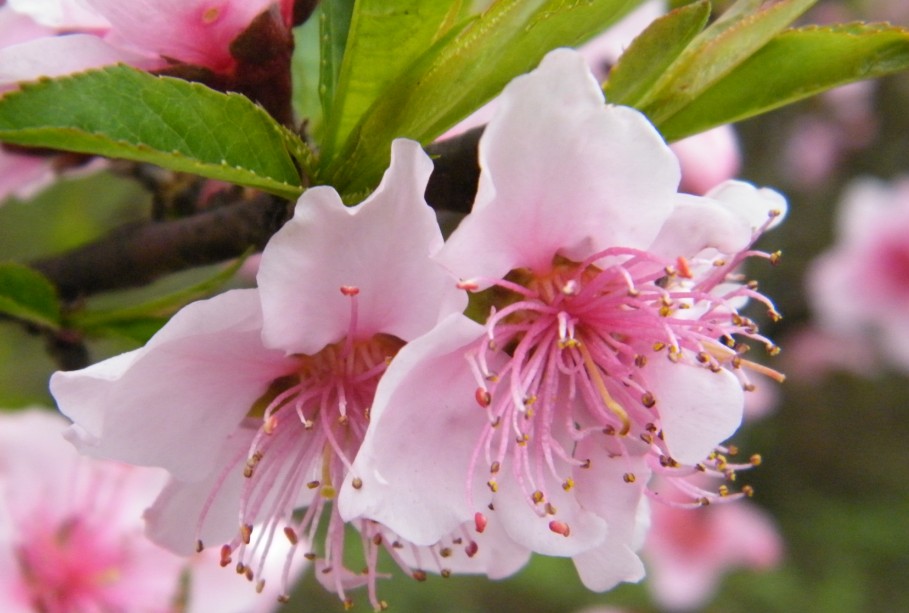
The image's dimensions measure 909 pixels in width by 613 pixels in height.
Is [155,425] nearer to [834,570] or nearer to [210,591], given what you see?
[210,591]

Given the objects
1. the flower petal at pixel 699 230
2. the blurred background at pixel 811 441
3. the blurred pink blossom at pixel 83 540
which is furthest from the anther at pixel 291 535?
the blurred background at pixel 811 441

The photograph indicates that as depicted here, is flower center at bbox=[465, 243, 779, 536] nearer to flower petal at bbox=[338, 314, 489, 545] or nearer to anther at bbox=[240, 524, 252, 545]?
flower petal at bbox=[338, 314, 489, 545]

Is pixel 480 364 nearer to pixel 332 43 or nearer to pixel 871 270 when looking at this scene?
pixel 332 43

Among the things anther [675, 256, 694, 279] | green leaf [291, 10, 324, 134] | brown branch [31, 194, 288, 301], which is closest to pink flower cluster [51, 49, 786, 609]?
anther [675, 256, 694, 279]

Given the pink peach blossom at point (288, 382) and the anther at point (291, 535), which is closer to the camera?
the pink peach blossom at point (288, 382)

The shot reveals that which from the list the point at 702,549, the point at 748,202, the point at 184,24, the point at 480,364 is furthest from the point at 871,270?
the point at 184,24

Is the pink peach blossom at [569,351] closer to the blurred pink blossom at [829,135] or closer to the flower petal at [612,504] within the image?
the flower petal at [612,504]
